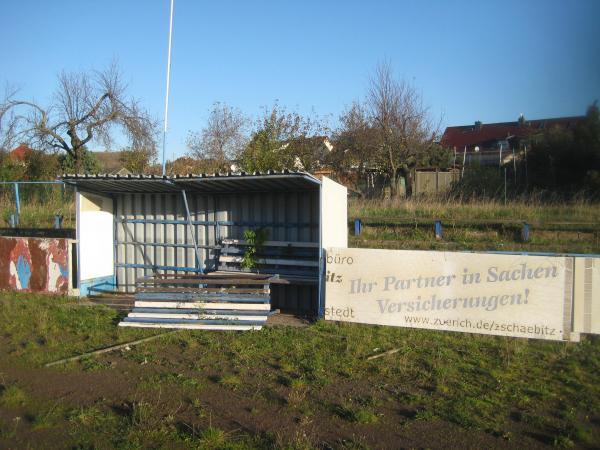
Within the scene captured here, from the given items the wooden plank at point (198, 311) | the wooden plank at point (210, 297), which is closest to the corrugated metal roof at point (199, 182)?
the wooden plank at point (210, 297)

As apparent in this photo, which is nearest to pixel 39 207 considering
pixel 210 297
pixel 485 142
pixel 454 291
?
pixel 210 297

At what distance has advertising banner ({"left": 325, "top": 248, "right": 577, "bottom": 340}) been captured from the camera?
7.86m

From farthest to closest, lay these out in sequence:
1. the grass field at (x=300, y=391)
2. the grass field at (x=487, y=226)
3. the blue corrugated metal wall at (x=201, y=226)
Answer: the grass field at (x=487, y=226) → the blue corrugated metal wall at (x=201, y=226) → the grass field at (x=300, y=391)

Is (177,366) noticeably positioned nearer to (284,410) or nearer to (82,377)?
(82,377)

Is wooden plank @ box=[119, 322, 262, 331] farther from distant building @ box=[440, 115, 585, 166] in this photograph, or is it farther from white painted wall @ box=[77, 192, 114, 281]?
distant building @ box=[440, 115, 585, 166]

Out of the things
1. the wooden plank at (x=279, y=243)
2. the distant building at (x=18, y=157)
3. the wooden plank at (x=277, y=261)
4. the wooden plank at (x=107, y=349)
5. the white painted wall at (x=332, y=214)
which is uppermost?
the distant building at (x=18, y=157)

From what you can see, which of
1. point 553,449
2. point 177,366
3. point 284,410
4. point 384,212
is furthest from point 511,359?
point 384,212

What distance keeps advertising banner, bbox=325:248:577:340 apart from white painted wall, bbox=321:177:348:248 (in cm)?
78

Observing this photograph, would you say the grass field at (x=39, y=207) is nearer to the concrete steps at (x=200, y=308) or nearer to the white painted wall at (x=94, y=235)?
the white painted wall at (x=94, y=235)

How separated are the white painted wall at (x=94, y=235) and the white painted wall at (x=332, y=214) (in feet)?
19.2

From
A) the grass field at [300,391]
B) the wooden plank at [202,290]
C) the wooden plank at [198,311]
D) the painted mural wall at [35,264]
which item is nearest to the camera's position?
the grass field at [300,391]

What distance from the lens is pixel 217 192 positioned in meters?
12.2

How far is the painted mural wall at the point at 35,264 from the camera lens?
1226 cm

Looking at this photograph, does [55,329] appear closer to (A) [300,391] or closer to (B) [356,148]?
(A) [300,391]
